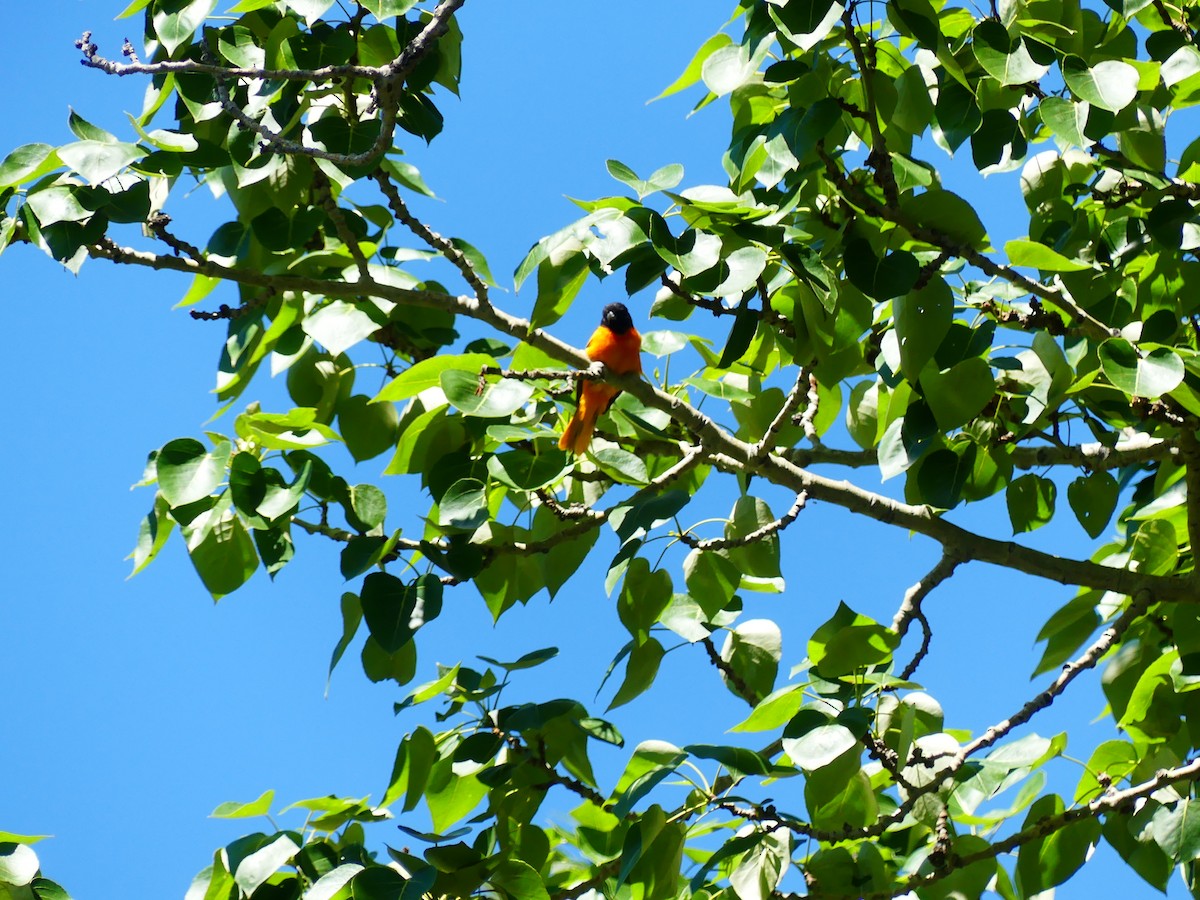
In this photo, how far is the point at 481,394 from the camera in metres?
2.11

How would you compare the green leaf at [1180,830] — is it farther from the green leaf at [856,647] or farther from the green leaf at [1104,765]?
the green leaf at [856,647]

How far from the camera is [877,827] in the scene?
2227 mm

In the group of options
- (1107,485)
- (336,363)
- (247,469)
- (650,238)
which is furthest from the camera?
(336,363)

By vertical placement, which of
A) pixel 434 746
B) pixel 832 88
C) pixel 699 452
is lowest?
pixel 434 746

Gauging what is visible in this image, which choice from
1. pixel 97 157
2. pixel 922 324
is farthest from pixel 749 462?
pixel 97 157

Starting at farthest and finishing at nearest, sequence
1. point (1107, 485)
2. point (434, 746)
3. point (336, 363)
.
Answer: point (336, 363)
point (1107, 485)
point (434, 746)

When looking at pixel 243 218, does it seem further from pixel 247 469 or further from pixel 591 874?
pixel 591 874

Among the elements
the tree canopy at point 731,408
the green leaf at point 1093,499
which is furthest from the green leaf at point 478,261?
the green leaf at point 1093,499

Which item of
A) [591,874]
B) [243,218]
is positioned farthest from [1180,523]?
[243,218]

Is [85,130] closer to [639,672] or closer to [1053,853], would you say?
[639,672]

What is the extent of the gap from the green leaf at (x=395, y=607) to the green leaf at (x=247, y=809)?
0.42m

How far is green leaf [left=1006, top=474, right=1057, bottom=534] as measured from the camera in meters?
2.54

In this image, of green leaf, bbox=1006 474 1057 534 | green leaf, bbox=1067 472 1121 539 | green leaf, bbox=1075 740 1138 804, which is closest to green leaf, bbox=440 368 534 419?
green leaf, bbox=1006 474 1057 534

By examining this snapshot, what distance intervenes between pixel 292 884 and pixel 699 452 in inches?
45.8
